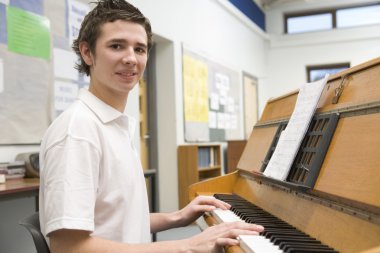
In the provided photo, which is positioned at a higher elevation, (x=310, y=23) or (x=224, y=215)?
(x=310, y=23)

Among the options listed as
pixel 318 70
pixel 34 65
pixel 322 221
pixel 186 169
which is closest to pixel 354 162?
pixel 322 221

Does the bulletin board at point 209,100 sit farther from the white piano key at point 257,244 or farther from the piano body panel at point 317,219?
the white piano key at point 257,244

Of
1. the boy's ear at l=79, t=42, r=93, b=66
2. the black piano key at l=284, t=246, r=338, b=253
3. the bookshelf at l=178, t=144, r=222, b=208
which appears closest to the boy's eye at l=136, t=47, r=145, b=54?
the boy's ear at l=79, t=42, r=93, b=66

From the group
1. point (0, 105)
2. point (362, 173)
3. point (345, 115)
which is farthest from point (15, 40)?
point (362, 173)

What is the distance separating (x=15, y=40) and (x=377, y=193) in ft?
8.42

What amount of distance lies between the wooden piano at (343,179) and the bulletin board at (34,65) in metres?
1.78

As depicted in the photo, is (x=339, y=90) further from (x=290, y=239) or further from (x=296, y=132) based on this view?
(x=290, y=239)

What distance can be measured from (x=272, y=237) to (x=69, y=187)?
1.84 ft

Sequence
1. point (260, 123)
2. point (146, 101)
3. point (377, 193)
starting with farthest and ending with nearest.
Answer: point (146, 101), point (260, 123), point (377, 193)

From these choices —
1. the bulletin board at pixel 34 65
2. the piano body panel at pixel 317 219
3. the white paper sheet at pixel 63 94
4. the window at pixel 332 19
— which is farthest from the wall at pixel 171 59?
the window at pixel 332 19

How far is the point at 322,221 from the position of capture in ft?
4.08

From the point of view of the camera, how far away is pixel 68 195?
1.06 m

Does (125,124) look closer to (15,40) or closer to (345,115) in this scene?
(345,115)

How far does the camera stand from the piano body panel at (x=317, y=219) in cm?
103
